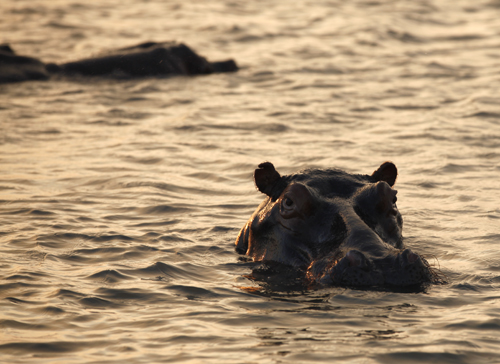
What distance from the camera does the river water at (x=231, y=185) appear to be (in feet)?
21.8

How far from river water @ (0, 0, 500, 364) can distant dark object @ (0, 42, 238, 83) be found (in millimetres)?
506

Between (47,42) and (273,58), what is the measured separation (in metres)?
8.28

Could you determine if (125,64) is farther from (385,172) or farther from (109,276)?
(109,276)

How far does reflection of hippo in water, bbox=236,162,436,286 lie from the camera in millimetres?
7039

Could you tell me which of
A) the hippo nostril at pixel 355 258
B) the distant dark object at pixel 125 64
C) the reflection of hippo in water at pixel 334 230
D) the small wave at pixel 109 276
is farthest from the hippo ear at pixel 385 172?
the distant dark object at pixel 125 64

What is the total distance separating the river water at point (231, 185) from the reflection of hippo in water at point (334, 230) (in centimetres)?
26

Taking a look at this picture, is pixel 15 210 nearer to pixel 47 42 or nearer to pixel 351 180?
pixel 351 180

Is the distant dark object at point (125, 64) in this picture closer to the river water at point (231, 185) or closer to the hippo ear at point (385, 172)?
the river water at point (231, 185)

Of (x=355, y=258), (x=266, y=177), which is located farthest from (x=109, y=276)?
(x=355, y=258)

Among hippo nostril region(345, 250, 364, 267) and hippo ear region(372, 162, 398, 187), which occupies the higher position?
hippo ear region(372, 162, 398, 187)

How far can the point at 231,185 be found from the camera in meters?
12.9

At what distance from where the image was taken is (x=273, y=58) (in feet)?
80.9

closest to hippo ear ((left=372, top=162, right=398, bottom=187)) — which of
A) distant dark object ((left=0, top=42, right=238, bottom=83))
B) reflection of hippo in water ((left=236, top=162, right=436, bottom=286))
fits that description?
reflection of hippo in water ((left=236, top=162, right=436, bottom=286))

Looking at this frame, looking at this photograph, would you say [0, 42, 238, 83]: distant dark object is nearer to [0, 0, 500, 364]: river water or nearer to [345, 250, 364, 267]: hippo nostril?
[0, 0, 500, 364]: river water
